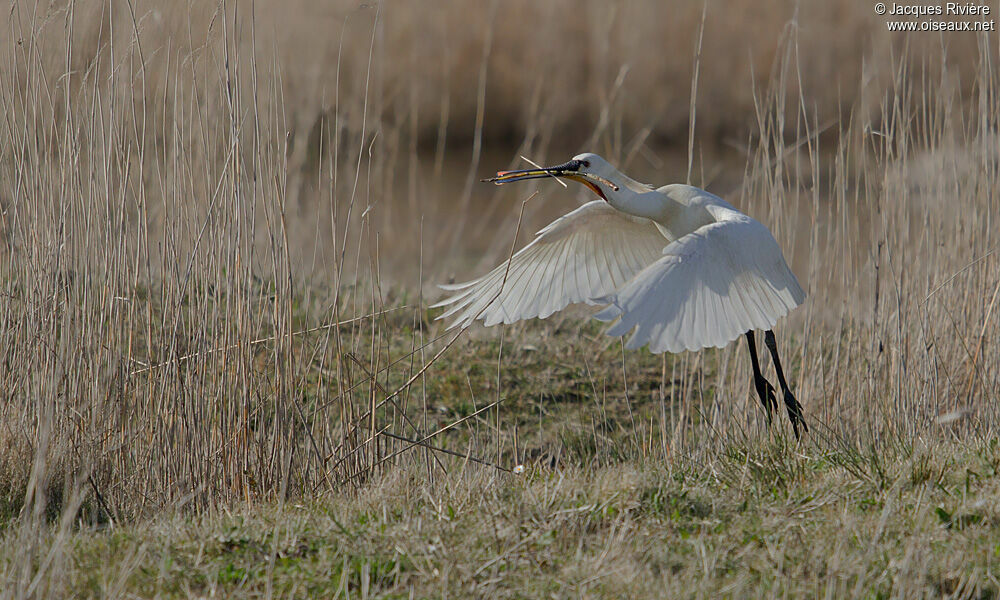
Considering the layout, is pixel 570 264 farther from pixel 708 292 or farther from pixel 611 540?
pixel 611 540

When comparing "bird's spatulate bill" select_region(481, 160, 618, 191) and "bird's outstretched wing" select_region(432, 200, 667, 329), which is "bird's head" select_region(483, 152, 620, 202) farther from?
"bird's outstretched wing" select_region(432, 200, 667, 329)

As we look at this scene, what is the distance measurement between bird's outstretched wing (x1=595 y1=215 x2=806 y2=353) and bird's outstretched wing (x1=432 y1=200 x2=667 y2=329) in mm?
635

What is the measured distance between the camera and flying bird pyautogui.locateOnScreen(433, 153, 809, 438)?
3.08 m

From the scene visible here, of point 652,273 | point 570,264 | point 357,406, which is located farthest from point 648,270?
point 357,406

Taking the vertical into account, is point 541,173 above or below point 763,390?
above

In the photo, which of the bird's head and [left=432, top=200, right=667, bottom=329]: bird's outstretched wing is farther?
[left=432, top=200, right=667, bottom=329]: bird's outstretched wing

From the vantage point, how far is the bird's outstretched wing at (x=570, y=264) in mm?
3795

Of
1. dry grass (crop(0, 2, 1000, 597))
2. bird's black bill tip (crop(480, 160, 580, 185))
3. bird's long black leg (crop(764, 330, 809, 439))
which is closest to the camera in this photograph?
dry grass (crop(0, 2, 1000, 597))

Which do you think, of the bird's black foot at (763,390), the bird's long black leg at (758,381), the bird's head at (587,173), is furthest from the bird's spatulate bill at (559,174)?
the bird's black foot at (763,390)

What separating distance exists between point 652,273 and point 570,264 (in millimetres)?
895

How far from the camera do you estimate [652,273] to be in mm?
3170

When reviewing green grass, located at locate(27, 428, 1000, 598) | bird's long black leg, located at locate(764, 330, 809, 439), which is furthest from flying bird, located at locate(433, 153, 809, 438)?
green grass, located at locate(27, 428, 1000, 598)

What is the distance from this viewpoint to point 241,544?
2436 mm

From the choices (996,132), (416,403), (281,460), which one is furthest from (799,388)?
(281,460)
